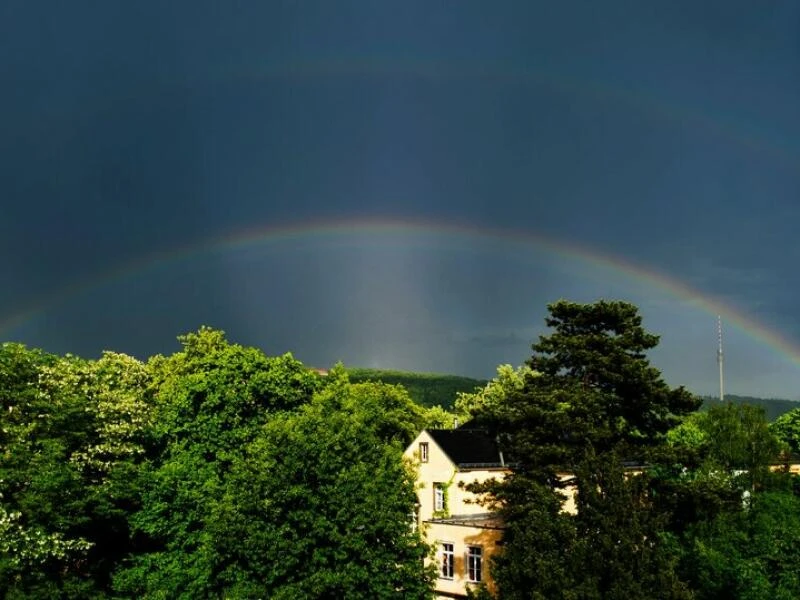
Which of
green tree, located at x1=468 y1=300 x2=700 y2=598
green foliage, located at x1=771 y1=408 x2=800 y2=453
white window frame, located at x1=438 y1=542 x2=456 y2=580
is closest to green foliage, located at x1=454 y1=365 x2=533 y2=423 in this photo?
green foliage, located at x1=771 y1=408 x2=800 y2=453

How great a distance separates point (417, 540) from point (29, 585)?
1838cm

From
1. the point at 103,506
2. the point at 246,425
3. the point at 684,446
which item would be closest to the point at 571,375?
the point at 684,446

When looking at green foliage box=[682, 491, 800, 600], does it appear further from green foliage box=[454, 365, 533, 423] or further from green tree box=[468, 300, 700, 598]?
green foliage box=[454, 365, 533, 423]

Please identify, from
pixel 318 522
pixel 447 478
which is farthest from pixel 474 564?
pixel 318 522

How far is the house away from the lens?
48.5 m

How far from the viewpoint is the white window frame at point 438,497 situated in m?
56.7

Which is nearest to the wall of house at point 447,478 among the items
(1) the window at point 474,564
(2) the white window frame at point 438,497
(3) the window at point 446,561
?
(2) the white window frame at point 438,497

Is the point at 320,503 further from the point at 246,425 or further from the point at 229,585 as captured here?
the point at 246,425

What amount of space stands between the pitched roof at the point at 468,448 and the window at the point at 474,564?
815 centimetres

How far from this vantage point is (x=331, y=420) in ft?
129

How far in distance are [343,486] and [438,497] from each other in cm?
2153

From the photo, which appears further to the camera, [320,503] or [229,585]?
[229,585]

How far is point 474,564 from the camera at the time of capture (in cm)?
4831

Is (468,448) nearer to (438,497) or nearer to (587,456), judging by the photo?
(438,497)
